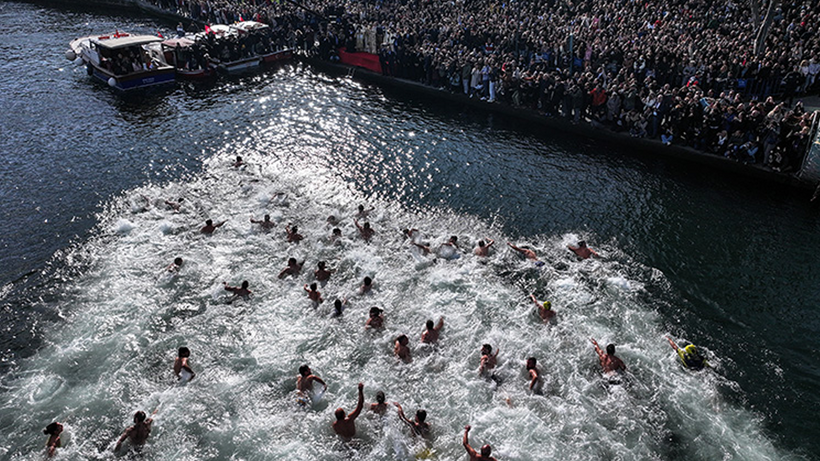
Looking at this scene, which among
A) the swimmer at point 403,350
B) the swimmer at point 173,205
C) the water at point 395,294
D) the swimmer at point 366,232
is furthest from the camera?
the swimmer at point 173,205

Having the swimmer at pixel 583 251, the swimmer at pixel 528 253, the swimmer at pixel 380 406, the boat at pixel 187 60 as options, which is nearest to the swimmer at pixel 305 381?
the swimmer at pixel 380 406

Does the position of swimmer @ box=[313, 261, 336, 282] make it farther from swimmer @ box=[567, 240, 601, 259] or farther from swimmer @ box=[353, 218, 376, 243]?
swimmer @ box=[567, 240, 601, 259]

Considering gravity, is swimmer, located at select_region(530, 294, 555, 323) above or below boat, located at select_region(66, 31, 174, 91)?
below

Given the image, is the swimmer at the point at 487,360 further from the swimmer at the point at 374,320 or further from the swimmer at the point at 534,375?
the swimmer at the point at 374,320

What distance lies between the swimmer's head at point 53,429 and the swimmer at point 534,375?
12.0 metres

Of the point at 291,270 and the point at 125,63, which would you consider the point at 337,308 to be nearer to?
the point at 291,270

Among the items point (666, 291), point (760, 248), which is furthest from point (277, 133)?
point (760, 248)

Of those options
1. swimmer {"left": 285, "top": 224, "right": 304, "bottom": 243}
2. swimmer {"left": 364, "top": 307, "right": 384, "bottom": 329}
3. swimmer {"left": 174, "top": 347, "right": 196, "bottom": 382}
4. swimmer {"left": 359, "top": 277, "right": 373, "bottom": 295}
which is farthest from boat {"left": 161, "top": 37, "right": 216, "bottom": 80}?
swimmer {"left": 364, "top": 307, "right": 384, "bottom": 329}

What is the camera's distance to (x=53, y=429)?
12023 millimetres

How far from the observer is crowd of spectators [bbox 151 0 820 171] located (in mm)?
23734

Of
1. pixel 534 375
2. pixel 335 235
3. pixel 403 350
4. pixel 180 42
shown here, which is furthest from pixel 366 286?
pixel 180 42

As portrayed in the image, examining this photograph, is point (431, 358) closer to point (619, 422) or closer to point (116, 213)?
point (619, 422)

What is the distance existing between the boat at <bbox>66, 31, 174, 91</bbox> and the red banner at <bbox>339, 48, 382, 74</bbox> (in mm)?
12850

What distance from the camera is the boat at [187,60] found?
3772 centimetres
